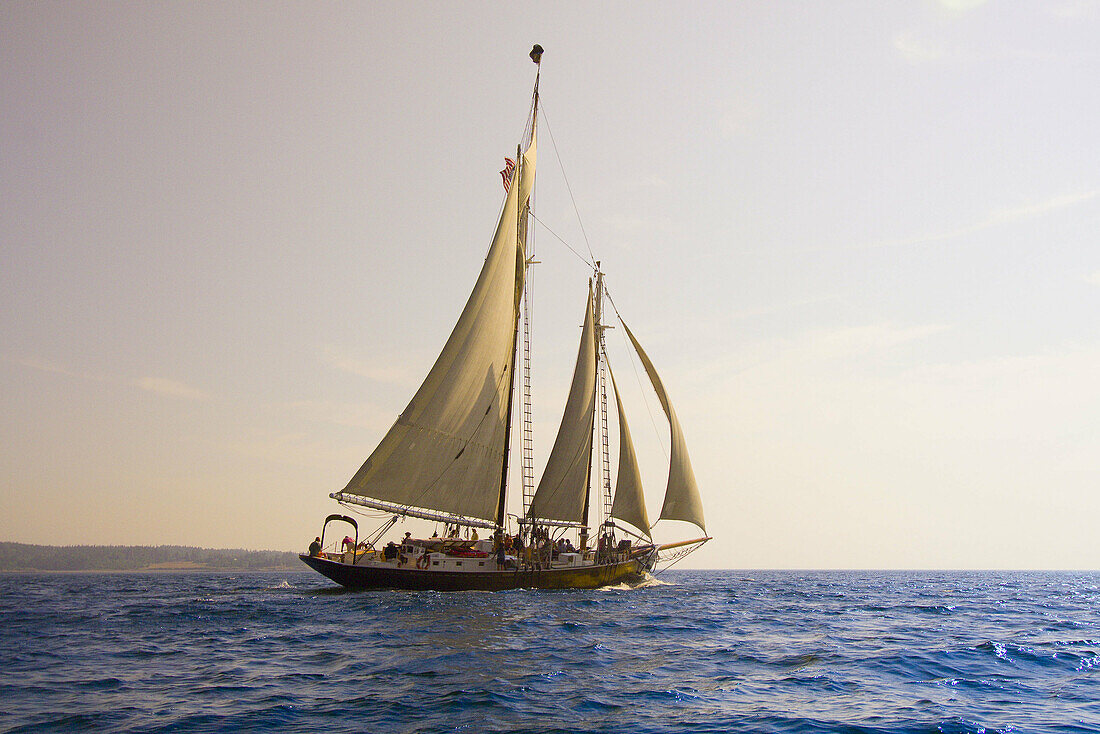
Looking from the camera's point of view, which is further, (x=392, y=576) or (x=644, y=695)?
(x=392, y=576)

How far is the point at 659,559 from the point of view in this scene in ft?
178

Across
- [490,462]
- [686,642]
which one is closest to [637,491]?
[490,462]

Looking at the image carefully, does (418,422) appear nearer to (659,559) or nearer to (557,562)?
(557,562)

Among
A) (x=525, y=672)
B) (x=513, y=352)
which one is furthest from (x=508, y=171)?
(x=525, y=672)

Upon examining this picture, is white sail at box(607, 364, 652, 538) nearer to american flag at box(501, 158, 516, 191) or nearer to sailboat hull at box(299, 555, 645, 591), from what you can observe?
sailboat hull at box(299, 555, 645, 591)

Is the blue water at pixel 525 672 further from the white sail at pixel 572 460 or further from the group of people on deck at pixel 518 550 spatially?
the white sail at pixel 572 460

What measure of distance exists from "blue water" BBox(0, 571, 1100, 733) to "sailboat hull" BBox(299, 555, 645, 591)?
5756mm

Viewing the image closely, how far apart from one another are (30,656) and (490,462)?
84.4 feet

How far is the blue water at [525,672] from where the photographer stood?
1288cm

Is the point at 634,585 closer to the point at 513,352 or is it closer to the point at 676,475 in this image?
the point at 676,475

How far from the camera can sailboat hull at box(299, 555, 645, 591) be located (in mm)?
37156

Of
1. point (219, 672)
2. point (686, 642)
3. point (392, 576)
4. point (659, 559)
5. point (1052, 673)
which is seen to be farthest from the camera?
point (659, 559)

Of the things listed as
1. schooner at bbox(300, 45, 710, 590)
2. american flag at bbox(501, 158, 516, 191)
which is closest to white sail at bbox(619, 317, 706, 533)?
schooner at bbox(300, 45, 710, 590)

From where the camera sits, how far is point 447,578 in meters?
38.1
